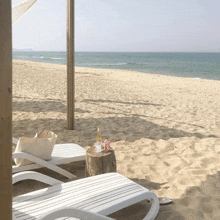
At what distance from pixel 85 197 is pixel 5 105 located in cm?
116

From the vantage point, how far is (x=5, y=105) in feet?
4.01

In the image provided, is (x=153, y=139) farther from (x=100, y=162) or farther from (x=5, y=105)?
(x=5, y=105)

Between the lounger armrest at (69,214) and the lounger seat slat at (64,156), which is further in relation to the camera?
the lounger seat slat at (64,156)

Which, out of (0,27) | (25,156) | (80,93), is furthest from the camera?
(80,93)

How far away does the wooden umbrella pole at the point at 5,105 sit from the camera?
3.86ft

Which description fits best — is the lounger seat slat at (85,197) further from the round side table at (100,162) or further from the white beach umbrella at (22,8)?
the white beach umbrella at (22,8)

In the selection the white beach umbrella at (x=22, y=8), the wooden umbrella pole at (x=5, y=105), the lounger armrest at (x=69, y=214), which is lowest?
the lounger armrest at (x=69, y=214)

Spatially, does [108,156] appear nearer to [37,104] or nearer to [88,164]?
[88,164]

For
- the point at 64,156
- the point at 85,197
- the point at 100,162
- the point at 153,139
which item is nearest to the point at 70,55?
the point at 153,139

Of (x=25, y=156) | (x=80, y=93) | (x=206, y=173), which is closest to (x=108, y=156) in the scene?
(x=25, y=156)

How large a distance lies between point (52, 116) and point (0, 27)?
15.8ft

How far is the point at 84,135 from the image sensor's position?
4.69 m

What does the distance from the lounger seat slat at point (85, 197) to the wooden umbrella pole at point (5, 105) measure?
650 millimetres

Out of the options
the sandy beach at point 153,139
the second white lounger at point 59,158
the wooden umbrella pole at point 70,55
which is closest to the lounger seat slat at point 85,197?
the sandy beach at point 153,139
